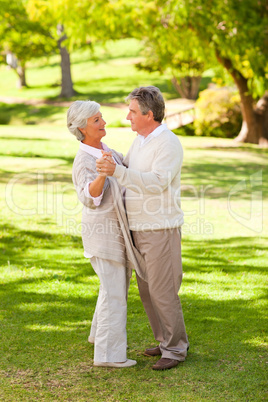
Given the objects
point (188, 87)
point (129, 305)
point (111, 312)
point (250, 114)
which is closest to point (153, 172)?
point (111, 312)

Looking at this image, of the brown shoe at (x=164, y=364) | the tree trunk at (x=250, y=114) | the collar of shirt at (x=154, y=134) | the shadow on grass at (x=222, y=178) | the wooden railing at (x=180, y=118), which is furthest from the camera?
the wooden railing at (x=180, y=118)

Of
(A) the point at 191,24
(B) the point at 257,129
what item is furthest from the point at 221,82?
(A) the point at 191,24

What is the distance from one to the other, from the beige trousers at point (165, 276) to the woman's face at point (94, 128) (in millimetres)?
815

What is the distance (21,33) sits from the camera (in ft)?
109

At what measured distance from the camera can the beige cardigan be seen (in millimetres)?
4250

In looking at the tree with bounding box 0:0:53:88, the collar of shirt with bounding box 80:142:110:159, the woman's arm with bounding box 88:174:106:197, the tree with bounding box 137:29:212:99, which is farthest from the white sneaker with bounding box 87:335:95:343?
the tree with bounding box 0:0:53:88

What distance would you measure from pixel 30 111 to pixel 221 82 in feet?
42.4

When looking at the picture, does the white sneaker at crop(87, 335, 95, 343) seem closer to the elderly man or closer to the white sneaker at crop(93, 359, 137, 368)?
the white sneaker at crop(93, 359, 137, 368)

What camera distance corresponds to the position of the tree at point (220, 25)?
17969 mm

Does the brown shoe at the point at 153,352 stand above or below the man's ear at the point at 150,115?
below

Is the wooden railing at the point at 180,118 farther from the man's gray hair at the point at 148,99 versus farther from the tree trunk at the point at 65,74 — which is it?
the man's gray hair at the point at 148,99

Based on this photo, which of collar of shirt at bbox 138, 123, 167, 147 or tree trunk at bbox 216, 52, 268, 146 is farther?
tree trunk at bbox 216, 52, 268, 146

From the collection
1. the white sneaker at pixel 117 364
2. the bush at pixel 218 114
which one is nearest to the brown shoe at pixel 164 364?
the white sneaker at pixel 117 364

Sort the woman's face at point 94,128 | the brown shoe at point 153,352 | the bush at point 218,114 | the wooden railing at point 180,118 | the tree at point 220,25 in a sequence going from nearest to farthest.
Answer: the woman's face at point 94,128, the brown shoe at point 153,352, the tree at point 220,25, the bush at point 218,114, the wooden railing at point 180,118
